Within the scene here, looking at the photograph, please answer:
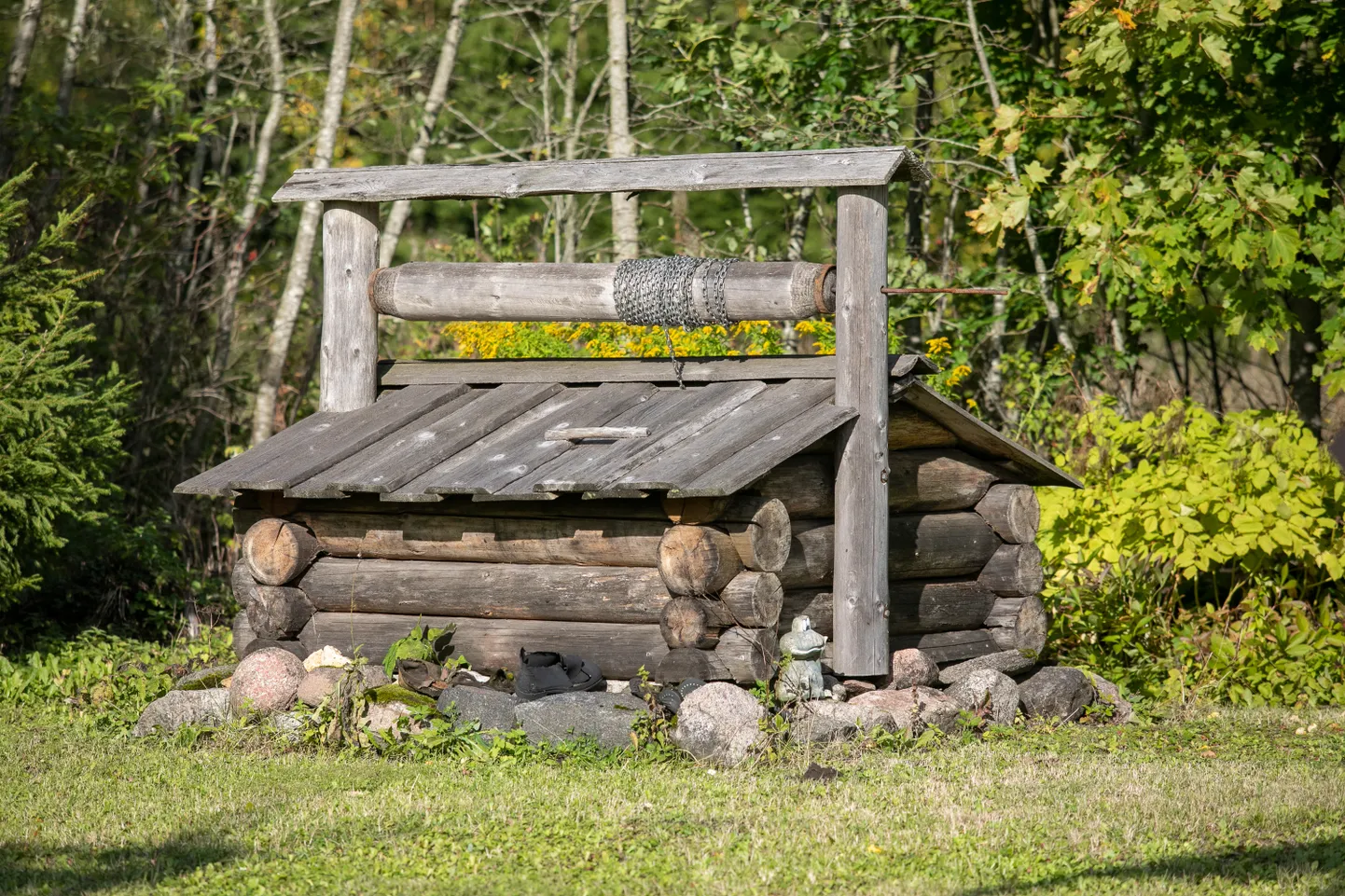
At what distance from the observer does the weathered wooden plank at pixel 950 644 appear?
8.34m

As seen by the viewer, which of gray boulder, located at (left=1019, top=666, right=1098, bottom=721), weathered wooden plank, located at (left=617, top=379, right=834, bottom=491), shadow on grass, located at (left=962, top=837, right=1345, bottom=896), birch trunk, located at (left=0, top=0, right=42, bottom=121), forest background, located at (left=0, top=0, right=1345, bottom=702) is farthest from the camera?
birch trunk, located at (left=0, top=0, right=42, bottom=121)

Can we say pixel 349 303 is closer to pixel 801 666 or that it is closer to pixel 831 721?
pixel 801 666

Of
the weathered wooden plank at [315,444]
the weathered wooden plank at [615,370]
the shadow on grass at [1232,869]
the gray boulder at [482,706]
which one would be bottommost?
the shadow on grass at [1232,869]

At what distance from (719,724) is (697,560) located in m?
0.75

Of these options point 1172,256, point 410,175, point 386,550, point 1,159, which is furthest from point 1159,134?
point 1,159

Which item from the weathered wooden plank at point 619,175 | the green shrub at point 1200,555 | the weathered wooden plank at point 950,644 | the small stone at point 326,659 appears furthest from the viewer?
the green shrub at point 1200,555

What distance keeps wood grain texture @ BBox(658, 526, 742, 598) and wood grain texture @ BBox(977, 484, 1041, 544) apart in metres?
2.18

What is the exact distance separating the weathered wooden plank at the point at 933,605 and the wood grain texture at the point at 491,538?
41.3 inches

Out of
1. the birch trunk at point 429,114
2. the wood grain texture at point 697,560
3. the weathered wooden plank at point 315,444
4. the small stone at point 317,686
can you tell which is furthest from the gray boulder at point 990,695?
the birch trunk at point 429,114

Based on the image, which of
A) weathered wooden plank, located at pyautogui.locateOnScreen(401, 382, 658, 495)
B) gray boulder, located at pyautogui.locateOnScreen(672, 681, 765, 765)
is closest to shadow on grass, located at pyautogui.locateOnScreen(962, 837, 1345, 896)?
gray boulder, located at pyautogui.locateOnScreen(672, 681, 765, 765)

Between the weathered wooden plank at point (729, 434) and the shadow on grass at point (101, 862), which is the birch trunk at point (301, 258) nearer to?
the weathered wooden plank at point (729, 434)

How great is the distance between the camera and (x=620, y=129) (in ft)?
43.9

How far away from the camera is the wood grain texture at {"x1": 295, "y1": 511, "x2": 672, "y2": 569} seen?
741 centimetres

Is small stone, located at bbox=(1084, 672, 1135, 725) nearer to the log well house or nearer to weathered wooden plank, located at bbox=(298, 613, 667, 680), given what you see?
the log well house
